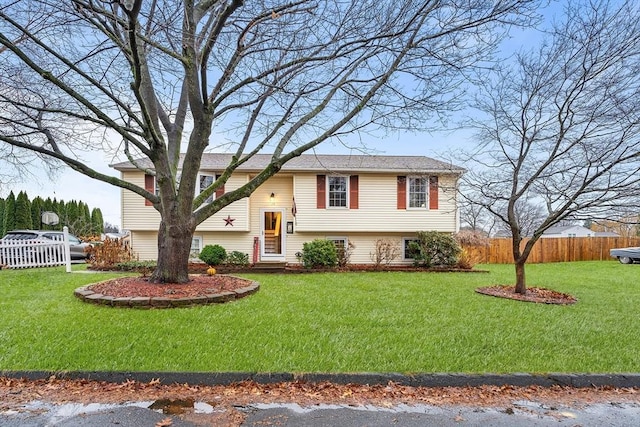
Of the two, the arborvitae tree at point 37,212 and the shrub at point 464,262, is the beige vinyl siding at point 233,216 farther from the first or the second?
the arborvitae tree at point 37,212

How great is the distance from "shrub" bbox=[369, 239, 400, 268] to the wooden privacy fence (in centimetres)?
445

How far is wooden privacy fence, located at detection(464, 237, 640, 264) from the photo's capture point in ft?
53.9

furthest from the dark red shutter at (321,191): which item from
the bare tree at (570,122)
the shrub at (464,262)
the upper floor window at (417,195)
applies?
the bare tree at (570,122)

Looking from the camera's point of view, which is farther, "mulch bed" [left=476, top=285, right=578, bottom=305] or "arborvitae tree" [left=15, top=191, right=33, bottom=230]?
"arborvitae tree" [left=15, top=191, right=33, bottom=230]

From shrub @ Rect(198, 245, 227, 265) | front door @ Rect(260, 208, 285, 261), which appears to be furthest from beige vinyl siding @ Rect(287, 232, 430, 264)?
shrub @ Rect(198, 245, 227, 265)

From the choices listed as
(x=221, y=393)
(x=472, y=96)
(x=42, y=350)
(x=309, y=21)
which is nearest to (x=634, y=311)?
(x=472, y=96)

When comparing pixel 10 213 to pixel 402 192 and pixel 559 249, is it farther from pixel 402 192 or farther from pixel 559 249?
pixel 559 249

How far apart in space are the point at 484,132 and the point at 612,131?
2426 mm

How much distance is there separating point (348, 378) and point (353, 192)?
9.71m

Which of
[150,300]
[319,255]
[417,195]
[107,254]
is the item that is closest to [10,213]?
[107,254]

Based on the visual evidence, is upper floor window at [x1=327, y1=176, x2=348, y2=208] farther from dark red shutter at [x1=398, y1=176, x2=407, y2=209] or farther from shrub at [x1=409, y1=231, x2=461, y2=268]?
shrub at [x1=409, y1=231, x2=461, y2=268]

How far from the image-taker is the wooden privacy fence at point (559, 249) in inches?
647

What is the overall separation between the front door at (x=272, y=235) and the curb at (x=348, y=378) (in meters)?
9.70

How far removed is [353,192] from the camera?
497 inches
